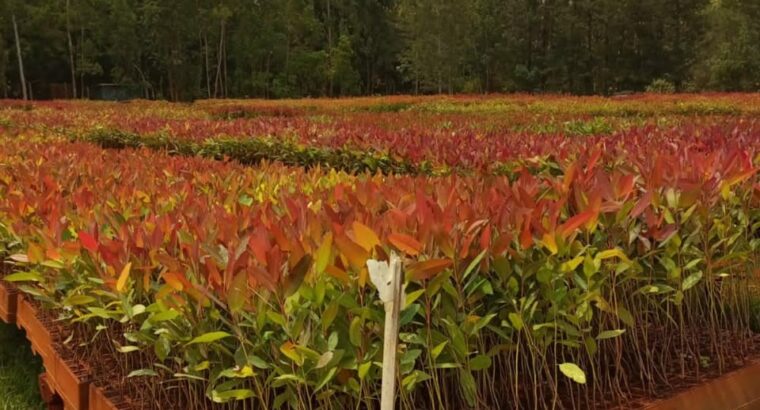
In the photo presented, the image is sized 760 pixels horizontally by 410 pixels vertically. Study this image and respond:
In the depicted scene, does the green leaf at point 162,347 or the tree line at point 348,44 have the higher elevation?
the tree line at point 348,44

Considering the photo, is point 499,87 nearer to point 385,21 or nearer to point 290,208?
point 385,21

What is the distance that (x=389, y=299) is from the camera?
4.12ft

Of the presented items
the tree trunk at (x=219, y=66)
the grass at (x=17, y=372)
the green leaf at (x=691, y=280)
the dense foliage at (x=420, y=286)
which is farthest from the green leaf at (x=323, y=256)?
the tree trunk at (x=219, y=66)

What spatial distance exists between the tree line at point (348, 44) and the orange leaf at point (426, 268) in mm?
36302

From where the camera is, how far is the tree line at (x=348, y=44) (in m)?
38.2

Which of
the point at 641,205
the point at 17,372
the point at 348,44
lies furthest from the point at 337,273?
the point at 348,44

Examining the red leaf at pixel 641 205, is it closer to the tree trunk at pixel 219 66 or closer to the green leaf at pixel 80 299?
the green leaf at pixel 80 299

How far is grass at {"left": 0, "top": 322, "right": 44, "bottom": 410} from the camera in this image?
11.0ft

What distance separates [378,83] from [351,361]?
53.5 m

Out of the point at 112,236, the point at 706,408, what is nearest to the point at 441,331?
the point at 706,408

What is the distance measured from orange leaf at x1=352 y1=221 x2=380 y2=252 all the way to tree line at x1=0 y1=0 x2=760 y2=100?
36.2 meters

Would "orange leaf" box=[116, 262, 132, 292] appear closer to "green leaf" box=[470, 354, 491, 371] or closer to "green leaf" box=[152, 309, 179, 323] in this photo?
"green leaf" box=[152, 309, 179, 323]

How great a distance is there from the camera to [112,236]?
8.38 feet

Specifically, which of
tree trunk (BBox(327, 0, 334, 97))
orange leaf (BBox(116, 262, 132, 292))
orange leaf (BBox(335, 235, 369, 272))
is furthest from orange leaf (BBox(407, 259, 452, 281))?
tree trunk (BBox(327, 0, 334, 97))
